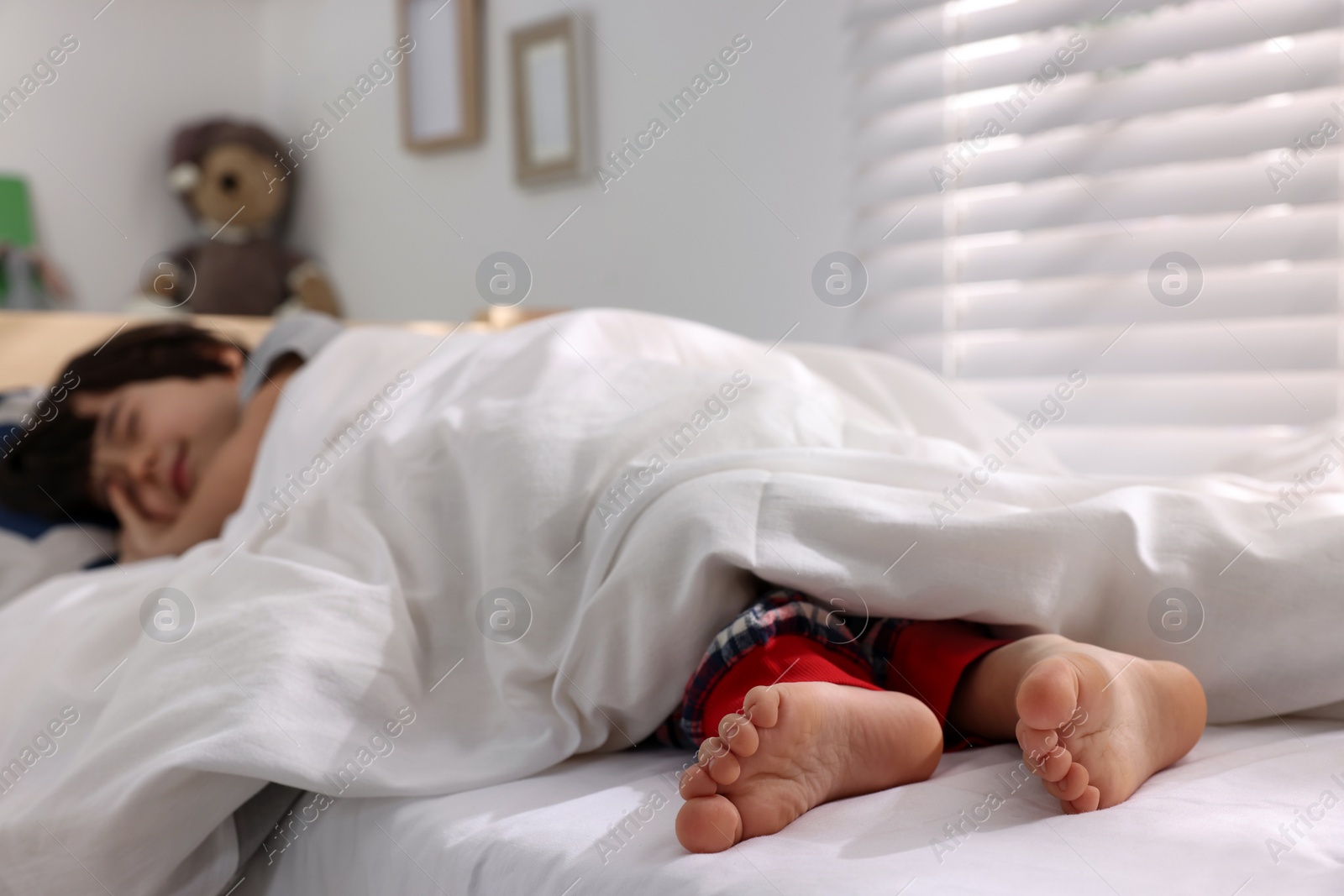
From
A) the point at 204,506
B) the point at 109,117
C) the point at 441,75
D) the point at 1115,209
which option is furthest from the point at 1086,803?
the point at 109,117

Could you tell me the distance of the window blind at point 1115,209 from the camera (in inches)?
52.4

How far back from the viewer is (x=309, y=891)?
61cm

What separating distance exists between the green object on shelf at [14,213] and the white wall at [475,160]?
51mm

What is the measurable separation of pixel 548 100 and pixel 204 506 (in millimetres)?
1133

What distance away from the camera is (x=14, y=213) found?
81.1 inches

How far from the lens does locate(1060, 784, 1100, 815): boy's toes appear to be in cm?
49

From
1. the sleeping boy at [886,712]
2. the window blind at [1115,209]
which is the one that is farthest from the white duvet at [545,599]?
the window blind at [1115,209]

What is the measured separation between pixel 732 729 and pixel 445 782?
213 millimetres

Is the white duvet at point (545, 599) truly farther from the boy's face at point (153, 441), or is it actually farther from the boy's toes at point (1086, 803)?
the boy's face at point (153, 441)

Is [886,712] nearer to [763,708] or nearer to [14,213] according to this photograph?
[763,708]

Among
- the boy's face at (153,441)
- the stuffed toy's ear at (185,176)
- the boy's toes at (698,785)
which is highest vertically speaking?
→ the stuffed toy's ear at (185,176)

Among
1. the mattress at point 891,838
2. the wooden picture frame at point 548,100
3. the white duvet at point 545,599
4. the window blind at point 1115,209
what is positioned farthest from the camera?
the wooden picture frame at point 548,100

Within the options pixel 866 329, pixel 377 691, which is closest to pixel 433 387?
pixel 377 691

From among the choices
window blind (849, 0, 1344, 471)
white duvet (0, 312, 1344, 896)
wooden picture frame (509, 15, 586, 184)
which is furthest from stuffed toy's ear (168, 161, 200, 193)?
white duvet (0, 312, 1344, 896)
